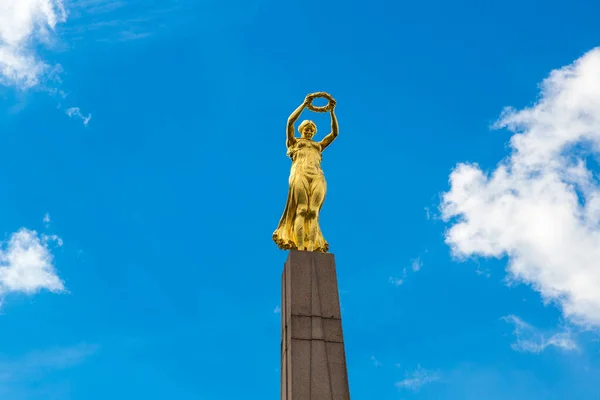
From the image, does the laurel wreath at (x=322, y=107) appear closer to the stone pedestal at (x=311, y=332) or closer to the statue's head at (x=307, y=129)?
the statue's head at (x=307, y=129)

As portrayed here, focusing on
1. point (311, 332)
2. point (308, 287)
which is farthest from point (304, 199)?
point (311, 332)

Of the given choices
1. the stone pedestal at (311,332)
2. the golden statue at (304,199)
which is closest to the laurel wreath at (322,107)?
the golden statue at (304,199)

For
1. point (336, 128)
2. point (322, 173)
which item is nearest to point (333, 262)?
point (322, 173)

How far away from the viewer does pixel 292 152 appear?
58.1 ft

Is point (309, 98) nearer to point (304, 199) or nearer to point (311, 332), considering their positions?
point (304, 199)

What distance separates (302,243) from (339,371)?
3.52 m

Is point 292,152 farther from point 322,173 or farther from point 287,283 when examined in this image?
point 287,283

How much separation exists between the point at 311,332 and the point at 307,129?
594 cm

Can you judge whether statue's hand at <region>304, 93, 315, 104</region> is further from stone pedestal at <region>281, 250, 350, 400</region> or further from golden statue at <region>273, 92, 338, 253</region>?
stone pedestal at <region>281, 250, 350, 400</region>

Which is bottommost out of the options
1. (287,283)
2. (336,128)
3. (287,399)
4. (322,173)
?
(287,399)

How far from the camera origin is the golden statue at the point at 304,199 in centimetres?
1633

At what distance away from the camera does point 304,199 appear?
1645 centimetres

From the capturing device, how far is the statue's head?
58.9 ft

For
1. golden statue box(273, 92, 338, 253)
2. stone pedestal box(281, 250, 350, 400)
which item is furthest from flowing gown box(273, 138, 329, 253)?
stone pedestal box(281, 250, 350, 400)
